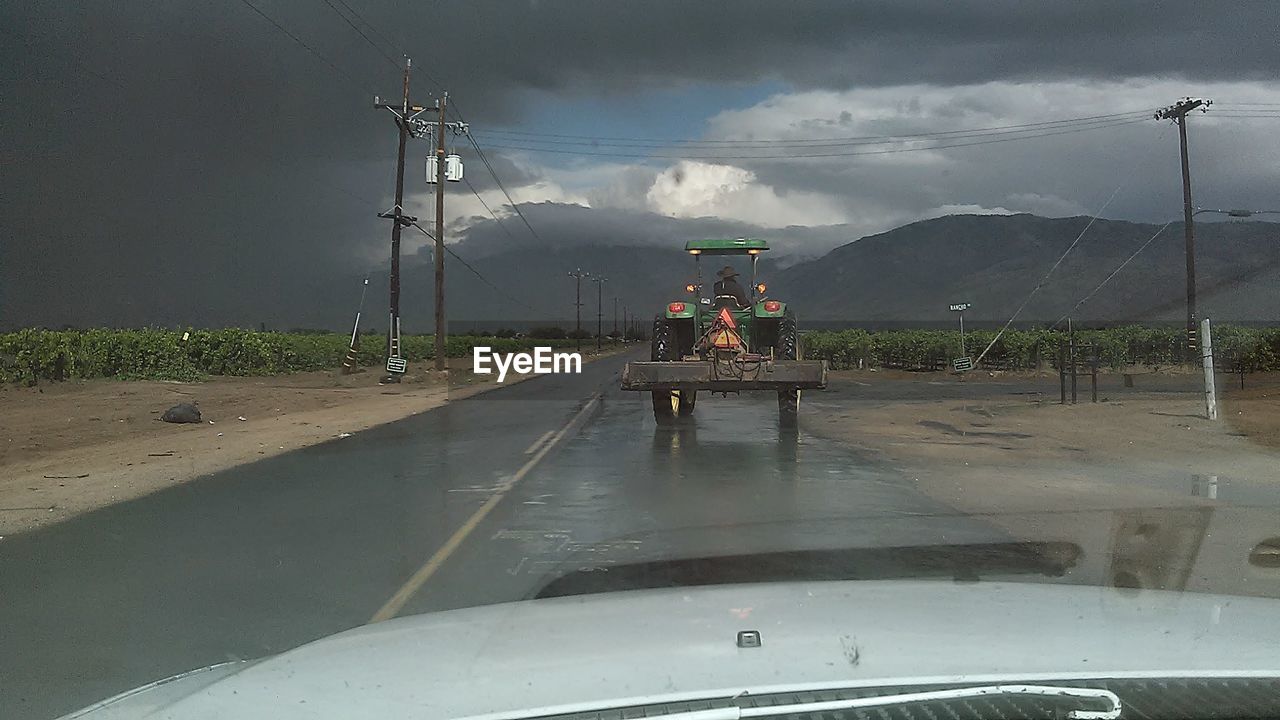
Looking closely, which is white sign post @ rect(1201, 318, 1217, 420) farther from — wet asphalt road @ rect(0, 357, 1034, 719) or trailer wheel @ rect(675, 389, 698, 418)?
trailer wheel @ rect(675, 389, 698, 418)

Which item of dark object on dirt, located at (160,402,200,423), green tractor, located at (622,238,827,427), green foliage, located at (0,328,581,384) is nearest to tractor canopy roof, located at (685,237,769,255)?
green tractor, located at (622,238,827,427)

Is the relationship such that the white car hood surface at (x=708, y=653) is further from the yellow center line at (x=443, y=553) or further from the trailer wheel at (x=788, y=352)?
the trailer wheel at (x=788, y=352)

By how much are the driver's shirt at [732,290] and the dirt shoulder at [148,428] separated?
786 centimetres

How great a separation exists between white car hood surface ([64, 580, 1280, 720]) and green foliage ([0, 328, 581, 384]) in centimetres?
3557

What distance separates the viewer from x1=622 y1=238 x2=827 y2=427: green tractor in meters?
18.4

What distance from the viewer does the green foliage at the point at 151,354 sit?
3531 cm

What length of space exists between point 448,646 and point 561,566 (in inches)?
201

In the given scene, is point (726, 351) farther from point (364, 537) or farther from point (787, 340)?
point (364, 537)

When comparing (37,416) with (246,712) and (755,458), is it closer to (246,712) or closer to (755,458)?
(755,458)

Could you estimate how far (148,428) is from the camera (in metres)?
23.6

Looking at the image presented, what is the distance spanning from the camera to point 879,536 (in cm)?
945

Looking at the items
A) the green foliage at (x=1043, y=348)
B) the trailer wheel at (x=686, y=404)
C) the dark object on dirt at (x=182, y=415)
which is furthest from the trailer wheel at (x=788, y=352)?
the green foliage at (x=1043, y=348)

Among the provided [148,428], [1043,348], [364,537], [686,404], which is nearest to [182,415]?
[148,428]

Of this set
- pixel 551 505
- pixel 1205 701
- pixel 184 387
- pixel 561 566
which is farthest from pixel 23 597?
pixel 184 387
